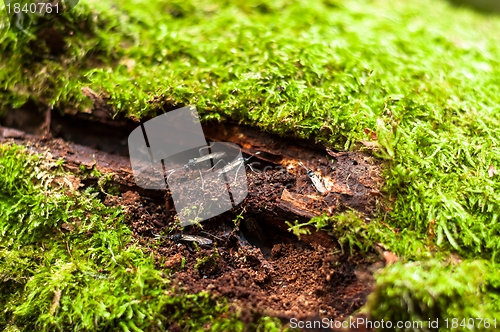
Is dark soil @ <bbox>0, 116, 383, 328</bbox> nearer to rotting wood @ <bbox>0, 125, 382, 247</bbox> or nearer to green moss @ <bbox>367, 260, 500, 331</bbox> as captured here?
rotting wood @ <bbox>0, 125, 382, 247</bbox>

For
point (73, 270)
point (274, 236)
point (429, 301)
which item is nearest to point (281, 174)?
point (274, 236)

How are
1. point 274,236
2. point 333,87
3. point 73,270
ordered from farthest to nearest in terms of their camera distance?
1. point 333,87
2. point 274,236
3. point 73,270

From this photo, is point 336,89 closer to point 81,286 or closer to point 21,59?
point 81,286

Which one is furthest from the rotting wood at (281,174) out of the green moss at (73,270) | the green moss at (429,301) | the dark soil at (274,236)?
the green moss at (429,301)

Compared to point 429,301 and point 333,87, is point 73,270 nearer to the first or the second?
point 429,301

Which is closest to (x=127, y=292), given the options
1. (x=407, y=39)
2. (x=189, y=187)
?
(x=189, y=187)

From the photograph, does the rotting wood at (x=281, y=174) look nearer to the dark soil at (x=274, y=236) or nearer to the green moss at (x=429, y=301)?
the dark soil at (x=274, y=236)
